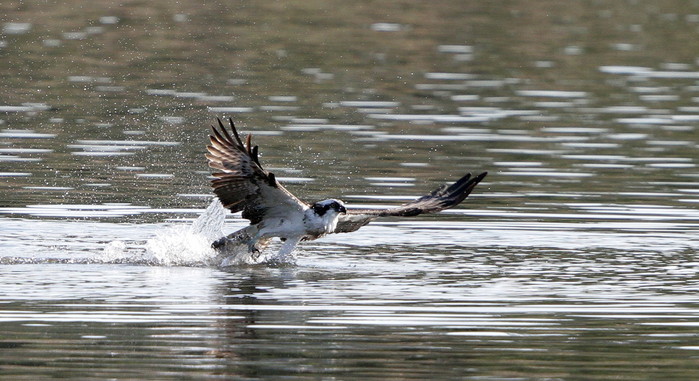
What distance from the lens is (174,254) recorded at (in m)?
13.8

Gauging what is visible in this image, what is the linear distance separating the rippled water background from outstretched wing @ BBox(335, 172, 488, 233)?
348mm

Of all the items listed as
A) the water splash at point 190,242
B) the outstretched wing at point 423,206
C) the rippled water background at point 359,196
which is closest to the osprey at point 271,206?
the outstretched wing at point 423,206

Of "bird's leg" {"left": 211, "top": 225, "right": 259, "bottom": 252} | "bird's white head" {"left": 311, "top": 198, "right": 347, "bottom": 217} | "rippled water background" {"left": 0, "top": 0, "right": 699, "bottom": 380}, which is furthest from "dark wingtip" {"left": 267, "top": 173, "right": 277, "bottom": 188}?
"bird's leg" {"left": 211, "top": 225, "right": 259, "bottom": 252}

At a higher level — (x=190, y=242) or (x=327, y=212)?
(x=327, y=212)

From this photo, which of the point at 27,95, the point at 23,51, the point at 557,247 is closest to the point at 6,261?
the point at 557,247

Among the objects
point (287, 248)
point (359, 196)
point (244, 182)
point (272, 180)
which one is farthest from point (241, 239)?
point (359, 196)

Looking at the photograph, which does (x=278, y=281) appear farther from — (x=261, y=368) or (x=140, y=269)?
(x=261, y=368)

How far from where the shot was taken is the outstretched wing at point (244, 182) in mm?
12891

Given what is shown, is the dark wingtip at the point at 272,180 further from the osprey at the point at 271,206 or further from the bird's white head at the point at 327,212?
the bird's white head at the point at 327,212

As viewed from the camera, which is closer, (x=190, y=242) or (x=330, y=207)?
(x=330, y=207)

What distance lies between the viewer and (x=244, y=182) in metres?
13.4

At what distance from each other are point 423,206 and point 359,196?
276 cm

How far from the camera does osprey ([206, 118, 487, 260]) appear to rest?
42.9 ft

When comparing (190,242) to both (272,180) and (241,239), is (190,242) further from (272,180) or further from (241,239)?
(272,180)
